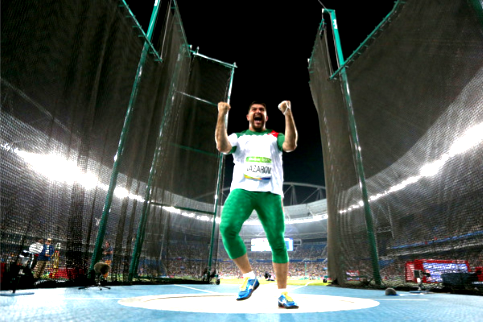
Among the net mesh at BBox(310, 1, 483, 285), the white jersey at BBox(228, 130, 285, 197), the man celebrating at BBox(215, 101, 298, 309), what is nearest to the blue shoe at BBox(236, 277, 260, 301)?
the man celebrating at BBox(215, 101, 298, 309)

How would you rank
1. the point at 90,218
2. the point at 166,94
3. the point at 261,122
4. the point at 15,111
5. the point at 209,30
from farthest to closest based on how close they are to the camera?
the point at 209,30 < the point at 166,94 < the point at 90,218 < the point at 15,111 < the point at 261,122

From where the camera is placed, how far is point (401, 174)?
445 cm

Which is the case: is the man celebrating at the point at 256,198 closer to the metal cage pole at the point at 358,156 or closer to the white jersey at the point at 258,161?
the white jersey at the point at 258,161

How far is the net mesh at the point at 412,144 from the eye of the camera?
3.29 meters

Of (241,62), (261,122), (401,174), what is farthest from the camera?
(241,62)

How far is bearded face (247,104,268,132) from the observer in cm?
240

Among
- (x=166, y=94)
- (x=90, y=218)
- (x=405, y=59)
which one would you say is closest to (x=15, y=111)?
(x=90, y=218)

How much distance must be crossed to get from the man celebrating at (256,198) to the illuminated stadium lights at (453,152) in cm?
248

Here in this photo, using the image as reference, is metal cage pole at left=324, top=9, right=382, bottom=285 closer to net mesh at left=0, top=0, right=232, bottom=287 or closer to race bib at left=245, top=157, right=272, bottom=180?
net mesh at left=0, top=0, right=232, bottom=287

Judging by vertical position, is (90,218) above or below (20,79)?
below

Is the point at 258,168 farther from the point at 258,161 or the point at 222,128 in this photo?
the point at 222,128

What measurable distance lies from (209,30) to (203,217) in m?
5.24

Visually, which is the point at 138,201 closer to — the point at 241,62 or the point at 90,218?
the point at 90,218

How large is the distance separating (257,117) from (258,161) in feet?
1.43
